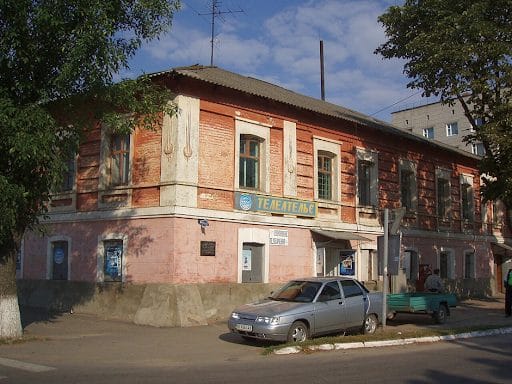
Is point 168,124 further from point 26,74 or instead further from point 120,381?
point 120,381

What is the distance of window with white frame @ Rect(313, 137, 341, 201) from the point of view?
22188mm

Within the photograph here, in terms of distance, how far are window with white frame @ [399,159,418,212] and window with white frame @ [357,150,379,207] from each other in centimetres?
236

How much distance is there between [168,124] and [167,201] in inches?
90.5

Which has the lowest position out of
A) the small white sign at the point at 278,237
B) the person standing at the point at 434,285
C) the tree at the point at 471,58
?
the person standing at the point at 434,285

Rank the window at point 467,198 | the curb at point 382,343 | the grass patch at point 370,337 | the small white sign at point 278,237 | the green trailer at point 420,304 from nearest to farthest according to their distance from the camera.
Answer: the curb at point 382,343 → the grass patch at point 370,337 → the green trailer at point 420,304 → the small white sign at point 278,237 → the window at point 467,198

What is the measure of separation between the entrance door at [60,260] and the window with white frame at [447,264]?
17.9 metres

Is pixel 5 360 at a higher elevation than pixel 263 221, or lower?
lower

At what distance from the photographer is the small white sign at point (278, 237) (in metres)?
19.8

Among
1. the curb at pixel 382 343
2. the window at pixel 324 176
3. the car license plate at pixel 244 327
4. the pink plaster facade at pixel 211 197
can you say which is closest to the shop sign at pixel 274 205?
the pink plaster facade at pixel 211 197

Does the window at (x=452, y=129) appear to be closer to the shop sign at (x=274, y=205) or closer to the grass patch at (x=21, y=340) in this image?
the shop sign at (x=274, y=205)

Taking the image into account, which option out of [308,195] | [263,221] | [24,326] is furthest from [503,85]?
[24,326]

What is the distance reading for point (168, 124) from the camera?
17.6m

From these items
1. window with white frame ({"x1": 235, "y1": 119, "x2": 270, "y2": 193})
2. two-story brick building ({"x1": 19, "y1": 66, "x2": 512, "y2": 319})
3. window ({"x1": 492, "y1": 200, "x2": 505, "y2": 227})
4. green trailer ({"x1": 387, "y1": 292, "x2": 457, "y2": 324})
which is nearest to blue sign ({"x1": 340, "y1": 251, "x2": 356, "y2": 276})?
two-story brick building ({"x1": 19, "y1": 66, "x2": 512, "y2": 319})

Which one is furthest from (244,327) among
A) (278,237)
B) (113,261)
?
(278,237)
